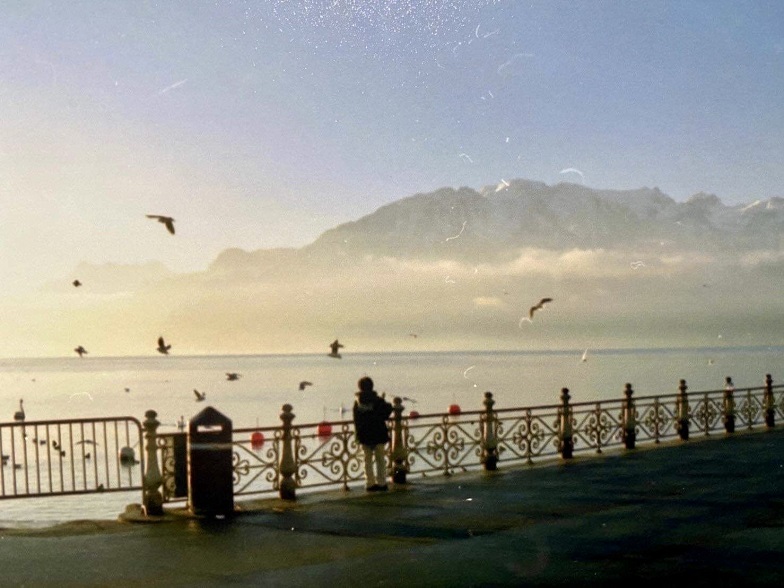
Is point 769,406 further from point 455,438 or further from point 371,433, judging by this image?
point 371,433

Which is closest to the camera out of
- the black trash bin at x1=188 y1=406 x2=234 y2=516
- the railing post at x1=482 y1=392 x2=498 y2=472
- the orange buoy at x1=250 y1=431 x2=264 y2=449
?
the black trash bin at x1=188 y1=406 x2=234 y2=516

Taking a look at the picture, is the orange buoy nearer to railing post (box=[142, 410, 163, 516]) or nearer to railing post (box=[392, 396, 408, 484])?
railing post (box=[142, 410, 163, 516])

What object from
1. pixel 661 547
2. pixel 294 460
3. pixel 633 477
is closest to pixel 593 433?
pixel 633 477

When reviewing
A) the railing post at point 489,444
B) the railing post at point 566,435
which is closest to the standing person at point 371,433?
the railing post at point 489,444

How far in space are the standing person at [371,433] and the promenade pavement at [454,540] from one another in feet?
1.32

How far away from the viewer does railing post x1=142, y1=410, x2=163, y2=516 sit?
1246 centimetres

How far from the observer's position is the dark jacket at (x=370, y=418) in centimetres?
1501

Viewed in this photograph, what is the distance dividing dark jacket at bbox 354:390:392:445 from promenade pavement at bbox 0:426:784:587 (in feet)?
3.04

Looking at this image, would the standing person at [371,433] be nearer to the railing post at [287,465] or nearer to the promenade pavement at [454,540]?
the promenade pavement at [454,540]

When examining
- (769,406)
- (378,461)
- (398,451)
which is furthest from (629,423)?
(378,461)

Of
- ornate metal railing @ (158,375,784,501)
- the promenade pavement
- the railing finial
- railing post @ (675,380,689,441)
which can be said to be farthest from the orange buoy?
the railing finial

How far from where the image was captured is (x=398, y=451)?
52.5ft

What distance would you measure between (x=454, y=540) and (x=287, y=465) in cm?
434

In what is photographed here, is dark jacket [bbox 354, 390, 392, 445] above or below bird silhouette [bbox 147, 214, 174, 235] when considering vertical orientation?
below
